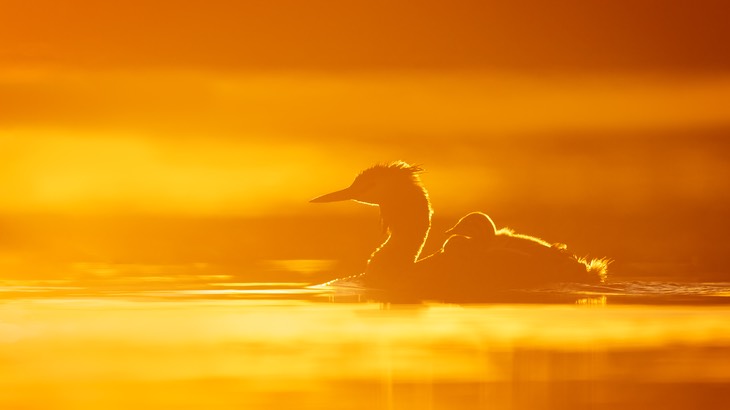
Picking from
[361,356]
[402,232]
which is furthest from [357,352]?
[402,232]

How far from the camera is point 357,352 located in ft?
32.4

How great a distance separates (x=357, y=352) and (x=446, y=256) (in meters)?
5.59

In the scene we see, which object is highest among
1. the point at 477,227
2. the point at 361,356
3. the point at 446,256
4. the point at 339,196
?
the point at 339,196

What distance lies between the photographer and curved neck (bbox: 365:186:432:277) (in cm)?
1614

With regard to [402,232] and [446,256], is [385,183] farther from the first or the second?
[446,256]

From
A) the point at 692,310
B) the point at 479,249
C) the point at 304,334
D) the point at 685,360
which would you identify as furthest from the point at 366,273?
the point at 685,360

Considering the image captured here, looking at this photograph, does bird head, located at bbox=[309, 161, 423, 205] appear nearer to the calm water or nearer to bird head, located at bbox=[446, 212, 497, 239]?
bird head, located at bbox=[446, 212, 497, 239]

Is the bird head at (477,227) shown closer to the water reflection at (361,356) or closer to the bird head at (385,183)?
the bird head at (385,183)

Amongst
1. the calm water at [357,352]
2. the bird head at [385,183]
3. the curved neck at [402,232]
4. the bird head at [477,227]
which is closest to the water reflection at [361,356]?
the calm water at [357,352]

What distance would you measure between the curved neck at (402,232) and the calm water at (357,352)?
1.76 metres

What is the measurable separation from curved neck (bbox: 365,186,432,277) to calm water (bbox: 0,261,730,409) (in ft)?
5.77

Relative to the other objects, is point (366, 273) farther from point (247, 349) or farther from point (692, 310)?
point (247, 349)

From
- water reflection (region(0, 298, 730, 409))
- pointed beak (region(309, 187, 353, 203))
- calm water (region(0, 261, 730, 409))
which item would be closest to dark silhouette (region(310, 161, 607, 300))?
pointed beak (region(309, 187, 353, 203))

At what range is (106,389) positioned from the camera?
8.56 meters
